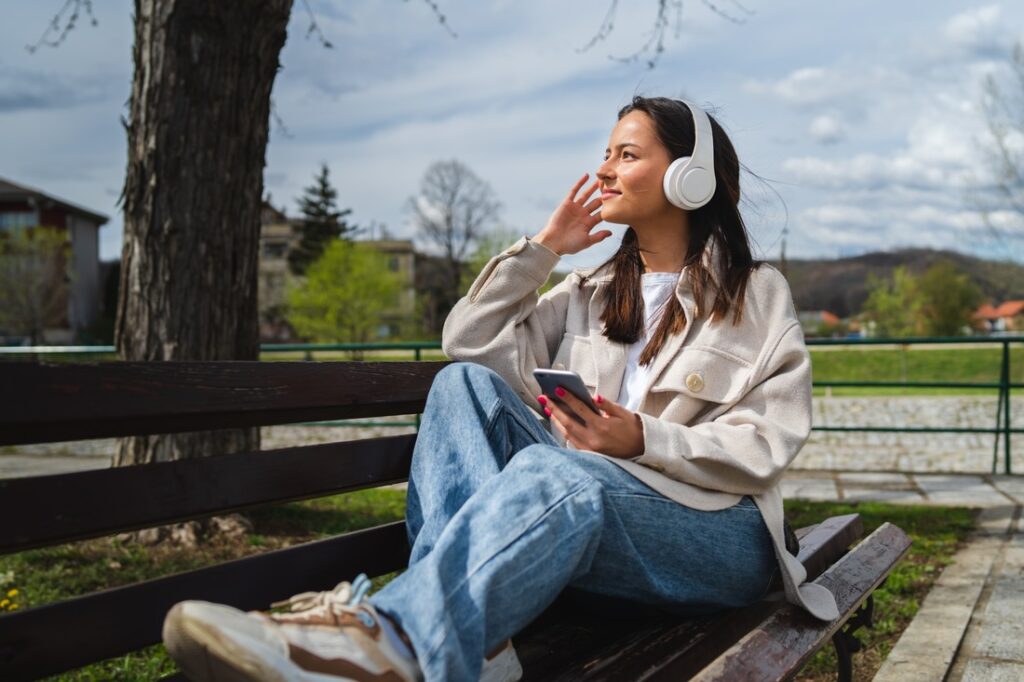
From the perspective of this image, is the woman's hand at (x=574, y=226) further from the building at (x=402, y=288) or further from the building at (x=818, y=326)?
the building at (x=402, y=288)

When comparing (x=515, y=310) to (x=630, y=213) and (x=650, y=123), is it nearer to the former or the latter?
(x=630, y=213)

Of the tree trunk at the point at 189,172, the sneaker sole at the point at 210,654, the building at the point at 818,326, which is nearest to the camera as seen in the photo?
the sneaker sole at the point at 210,654

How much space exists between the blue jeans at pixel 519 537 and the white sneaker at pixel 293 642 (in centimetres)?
5

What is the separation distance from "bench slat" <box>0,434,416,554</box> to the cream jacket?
1.58ft

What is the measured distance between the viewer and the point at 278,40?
17.3 ft

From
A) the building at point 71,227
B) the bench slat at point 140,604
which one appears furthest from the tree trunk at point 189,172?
the building at point 71,227

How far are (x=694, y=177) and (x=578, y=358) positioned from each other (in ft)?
1.99

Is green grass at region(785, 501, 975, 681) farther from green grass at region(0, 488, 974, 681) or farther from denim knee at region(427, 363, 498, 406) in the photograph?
denim knee at region(427, 363, 498, 406)

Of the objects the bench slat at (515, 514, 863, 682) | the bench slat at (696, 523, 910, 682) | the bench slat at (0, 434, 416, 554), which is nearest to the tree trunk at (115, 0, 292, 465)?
the bench slat at (0, 434, 416, 554)

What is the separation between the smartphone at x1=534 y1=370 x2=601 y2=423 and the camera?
7.00ft

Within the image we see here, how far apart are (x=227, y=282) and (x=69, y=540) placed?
3667mm

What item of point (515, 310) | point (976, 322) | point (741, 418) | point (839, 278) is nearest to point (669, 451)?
point (741, 418)

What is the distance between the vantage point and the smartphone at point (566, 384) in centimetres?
213

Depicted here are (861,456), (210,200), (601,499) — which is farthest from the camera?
(861,456)
